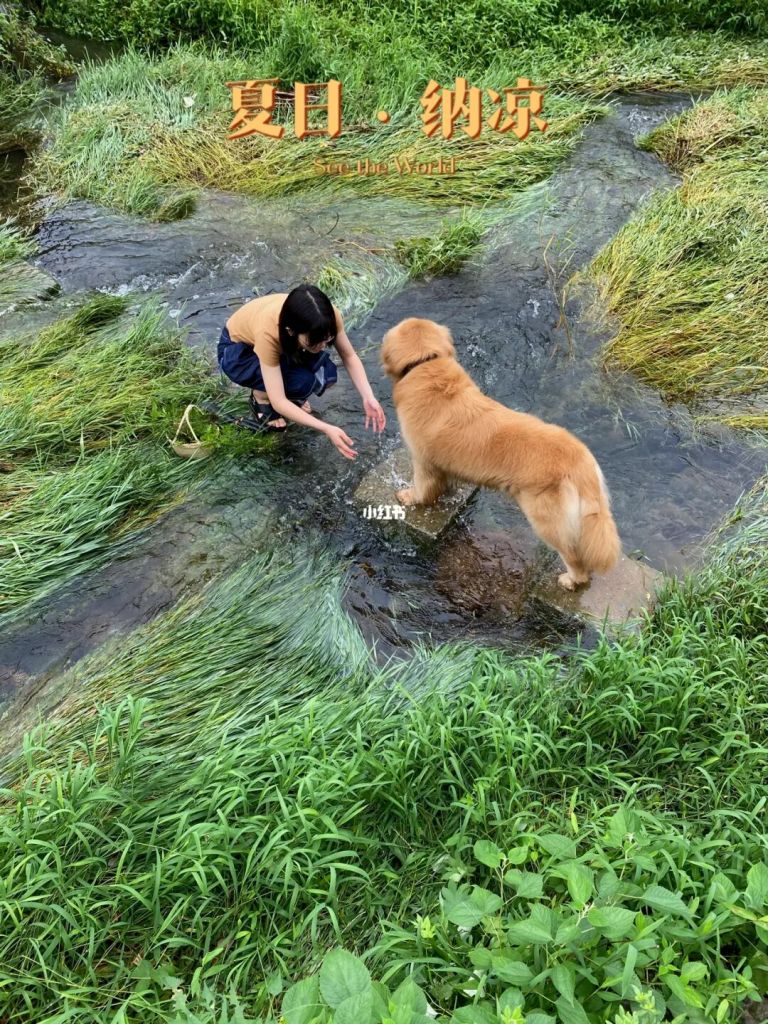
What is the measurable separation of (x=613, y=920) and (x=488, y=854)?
1.38 ft

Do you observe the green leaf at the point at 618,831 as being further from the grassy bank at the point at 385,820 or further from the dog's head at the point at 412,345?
the dog's head at the point at 412,345

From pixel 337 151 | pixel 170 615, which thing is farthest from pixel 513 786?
pixel 337 151

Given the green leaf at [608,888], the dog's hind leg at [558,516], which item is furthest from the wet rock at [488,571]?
the green leaf at [608,888]

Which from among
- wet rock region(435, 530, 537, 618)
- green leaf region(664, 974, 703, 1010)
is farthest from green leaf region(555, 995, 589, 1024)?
wet rock region(435, 530, 537, 618)

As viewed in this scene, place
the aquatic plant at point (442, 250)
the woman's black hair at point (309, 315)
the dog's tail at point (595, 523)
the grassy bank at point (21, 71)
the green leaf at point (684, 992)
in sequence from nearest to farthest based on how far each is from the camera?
the green leaf at point (684, 992), the dog's tail at point (595, 523), the woman's black hair at point (309, 315), the aquatic plant at point (442, 250), the grassy bank at point (21, 71)

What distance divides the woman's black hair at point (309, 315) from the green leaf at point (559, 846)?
2.39 metres

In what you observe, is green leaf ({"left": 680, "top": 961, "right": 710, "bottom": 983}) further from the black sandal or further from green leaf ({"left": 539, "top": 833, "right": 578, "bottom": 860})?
the black sandal

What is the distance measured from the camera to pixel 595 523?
294 cm

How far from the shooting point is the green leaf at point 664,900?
1.58m

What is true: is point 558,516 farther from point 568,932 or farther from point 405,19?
point 405,19

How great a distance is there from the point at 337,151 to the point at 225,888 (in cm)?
673

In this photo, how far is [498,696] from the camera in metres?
2.74

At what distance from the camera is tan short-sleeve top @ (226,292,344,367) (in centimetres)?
343

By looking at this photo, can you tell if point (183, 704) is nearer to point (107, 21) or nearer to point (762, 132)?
point (762, 132)
